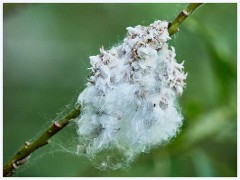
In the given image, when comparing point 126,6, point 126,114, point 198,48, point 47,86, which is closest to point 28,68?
point 47,86

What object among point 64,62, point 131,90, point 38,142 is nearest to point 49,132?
point 38,142

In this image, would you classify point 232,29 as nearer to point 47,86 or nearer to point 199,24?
point 199,24

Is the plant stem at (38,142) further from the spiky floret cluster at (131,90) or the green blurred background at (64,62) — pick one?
the green blurred background at (64,62)

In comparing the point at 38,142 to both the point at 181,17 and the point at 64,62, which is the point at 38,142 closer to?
the point at 181,17

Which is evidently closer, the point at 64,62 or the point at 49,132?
the point at 49,132

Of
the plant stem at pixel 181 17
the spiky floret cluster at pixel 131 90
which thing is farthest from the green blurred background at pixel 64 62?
the plant stem at pixel 181 17

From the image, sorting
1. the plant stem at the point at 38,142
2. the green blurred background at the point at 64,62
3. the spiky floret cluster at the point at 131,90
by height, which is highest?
the green blurred background at the point at 64,62
